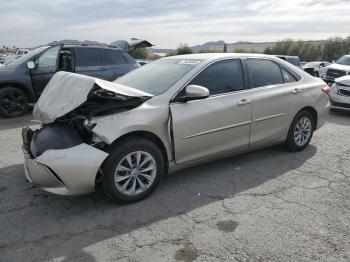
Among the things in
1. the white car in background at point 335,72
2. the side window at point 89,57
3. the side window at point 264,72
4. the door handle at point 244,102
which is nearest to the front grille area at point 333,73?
A: the white car in background at point 335,72

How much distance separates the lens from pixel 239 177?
464 cm

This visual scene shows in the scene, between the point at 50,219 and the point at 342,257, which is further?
the point at 50,219

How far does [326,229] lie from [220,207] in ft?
3.53

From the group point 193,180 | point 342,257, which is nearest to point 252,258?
point 342,257

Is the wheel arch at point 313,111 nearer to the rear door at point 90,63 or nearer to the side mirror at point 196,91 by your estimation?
the side mirror at point 196,91

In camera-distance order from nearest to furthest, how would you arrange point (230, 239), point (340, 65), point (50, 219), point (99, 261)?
1. point (99, 261)
2. point (230, 239)
3. point (50, 219)
4. point (340, 65)

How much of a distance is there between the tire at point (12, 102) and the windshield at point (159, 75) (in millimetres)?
4451

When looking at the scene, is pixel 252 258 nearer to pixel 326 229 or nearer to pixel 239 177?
pixel 326 229

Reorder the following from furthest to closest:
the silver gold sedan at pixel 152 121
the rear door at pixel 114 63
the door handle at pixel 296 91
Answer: the rear door at pixel 114 63 → the door handle at pixel 296 91 → the silver gold sedan at pixel 152 121

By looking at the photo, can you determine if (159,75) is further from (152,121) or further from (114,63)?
(114,63)

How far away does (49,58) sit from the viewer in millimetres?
8688

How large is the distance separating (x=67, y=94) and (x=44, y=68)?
5202 mm

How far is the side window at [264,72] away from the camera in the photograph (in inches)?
194

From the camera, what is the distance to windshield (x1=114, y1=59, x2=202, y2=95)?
426 centimetres
